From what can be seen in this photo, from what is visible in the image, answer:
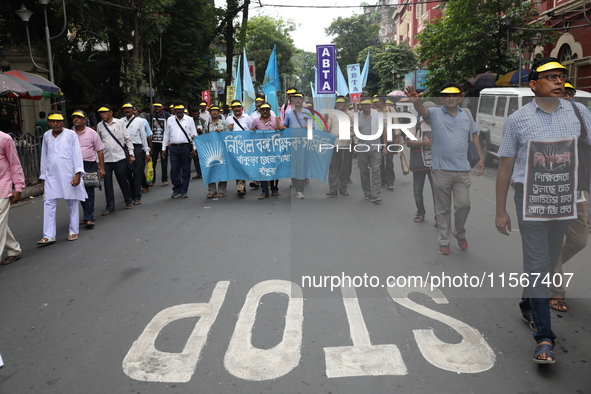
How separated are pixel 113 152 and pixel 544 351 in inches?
298

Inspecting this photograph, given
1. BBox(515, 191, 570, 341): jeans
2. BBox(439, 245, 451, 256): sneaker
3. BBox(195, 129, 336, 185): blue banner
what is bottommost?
BBox(439, 245, 451, 256): sneaker

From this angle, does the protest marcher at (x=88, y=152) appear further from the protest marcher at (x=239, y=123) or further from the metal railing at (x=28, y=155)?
the metal railing at (x=28, y=155)

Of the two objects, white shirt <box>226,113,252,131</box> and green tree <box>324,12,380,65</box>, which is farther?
green tree <box>324,12,380,65</box>

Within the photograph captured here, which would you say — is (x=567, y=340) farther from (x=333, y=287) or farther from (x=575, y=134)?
(x=333, y=287)

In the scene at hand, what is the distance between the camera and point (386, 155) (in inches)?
238

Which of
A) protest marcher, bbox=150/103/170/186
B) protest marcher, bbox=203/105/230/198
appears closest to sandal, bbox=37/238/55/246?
protest marcher, bbox=203/105/230/198

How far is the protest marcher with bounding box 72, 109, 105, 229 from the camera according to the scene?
25.9 ft

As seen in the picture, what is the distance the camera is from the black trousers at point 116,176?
29.1 feet

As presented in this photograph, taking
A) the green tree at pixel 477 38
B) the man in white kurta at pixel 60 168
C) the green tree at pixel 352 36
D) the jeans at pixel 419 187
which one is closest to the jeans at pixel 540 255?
the jeans at pixel 419 187

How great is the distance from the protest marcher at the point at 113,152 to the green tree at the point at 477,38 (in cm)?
1573

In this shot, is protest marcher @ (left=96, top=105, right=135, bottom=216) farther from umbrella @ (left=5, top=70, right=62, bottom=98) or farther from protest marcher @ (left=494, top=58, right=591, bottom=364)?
protest marcher @ (left=494, top=58, right=591, bottom=364)

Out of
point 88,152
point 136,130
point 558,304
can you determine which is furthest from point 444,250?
point 136,130

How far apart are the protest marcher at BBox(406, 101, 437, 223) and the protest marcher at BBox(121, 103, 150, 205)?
5.28 m

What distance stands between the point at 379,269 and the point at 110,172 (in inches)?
220
